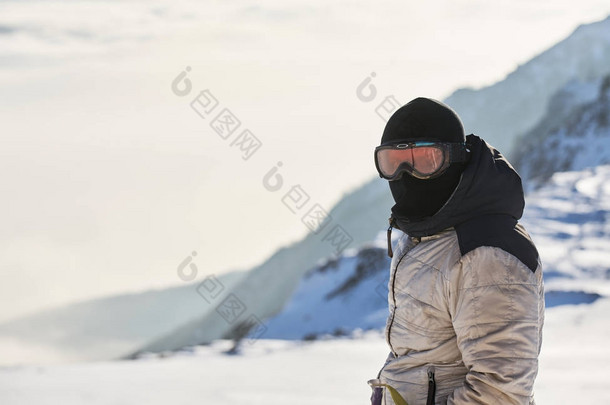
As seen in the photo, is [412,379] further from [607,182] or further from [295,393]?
[607,182]

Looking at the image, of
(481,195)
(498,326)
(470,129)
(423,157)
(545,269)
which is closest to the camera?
(498,326)

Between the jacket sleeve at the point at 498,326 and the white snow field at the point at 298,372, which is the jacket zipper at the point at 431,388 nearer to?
the jacket sleeve at the point at 498,326

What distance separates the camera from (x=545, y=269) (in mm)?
14539

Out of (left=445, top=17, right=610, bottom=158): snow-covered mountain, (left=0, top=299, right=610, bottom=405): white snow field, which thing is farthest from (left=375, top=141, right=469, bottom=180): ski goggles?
(left=445, top=17, right=610, bottom=158): snow-covered mountain

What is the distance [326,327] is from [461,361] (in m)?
17.3

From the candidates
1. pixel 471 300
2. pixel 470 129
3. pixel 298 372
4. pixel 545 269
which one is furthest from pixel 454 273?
pixel 470 129

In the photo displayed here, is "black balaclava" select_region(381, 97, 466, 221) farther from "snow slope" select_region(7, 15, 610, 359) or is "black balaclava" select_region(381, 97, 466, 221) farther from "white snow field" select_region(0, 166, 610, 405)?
"snow slope" select_region(7, 15, 610, 359)

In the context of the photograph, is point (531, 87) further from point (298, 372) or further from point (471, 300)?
point (471, 300)

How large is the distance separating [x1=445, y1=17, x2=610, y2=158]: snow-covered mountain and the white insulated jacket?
69.7 meters

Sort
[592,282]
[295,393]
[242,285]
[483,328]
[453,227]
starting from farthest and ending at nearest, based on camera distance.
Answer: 1. [242,285]
2. [592,282]
3. [295,393]
4. [453,227]
5. [483,328]

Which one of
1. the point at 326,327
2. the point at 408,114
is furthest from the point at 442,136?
the point at 326,327

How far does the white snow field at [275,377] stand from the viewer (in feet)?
20.8

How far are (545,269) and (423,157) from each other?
43.2 feet

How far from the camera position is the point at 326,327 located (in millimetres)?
19234
